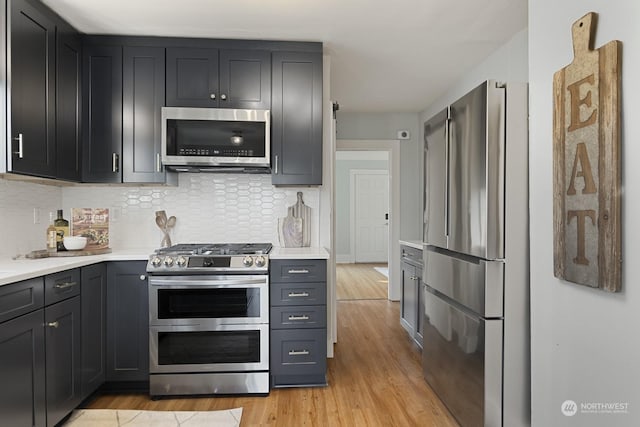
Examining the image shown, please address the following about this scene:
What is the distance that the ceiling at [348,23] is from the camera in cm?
233

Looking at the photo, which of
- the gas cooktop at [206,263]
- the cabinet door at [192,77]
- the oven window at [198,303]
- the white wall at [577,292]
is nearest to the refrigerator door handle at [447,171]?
the white wall at [577,292]

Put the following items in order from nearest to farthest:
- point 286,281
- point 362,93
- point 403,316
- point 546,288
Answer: point 546,288 < point 286,281 < point 403,316 < point 362,93

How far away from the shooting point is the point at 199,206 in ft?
10.3

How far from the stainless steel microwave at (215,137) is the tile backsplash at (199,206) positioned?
40 centimetres

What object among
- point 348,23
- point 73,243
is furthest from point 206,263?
point 348,23

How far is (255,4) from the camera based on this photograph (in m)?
2.33

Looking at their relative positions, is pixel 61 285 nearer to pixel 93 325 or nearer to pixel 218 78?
pixel 93 325

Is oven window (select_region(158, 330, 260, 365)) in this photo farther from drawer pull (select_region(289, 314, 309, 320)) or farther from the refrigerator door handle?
the refrigerator door handle

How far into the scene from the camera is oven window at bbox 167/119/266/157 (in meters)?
2.72

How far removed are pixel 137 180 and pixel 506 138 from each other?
2489 mm

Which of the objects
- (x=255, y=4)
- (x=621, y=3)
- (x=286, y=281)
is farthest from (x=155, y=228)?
(x=621, y=3)

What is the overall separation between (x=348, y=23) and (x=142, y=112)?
1.63 m

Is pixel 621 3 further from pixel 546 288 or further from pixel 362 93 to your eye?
pixel 362 93

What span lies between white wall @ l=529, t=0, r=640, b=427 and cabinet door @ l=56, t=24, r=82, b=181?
2.81m
